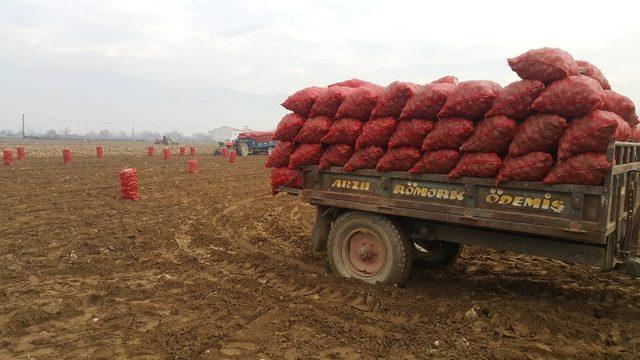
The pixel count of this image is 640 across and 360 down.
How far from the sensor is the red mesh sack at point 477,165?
169 inches

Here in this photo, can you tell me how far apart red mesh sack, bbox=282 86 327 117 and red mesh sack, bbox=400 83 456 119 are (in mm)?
1388

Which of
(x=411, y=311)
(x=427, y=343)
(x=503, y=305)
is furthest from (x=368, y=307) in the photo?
(x=503, y=305)

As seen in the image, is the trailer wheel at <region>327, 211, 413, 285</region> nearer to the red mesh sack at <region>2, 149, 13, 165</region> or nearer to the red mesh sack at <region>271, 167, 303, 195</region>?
the red mesh sack at <region>271, 167, 303, 195</region>

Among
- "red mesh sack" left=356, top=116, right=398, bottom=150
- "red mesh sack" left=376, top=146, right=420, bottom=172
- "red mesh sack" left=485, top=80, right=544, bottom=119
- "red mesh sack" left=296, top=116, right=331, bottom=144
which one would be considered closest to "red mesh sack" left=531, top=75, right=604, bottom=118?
"red mesh sack" left=485, top=80, right=544, bottom=119

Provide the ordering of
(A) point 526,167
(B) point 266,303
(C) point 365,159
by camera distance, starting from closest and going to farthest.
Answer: (A) point 526,167 < (B) point 266,303 < (C) point 365,159

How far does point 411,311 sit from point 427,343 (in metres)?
0.68

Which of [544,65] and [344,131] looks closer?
[544,65]

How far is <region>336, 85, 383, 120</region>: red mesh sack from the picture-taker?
5.29 metres

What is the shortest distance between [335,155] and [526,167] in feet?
7.34

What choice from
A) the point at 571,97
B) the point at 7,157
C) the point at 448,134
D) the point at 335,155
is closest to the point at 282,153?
the point at 335,155

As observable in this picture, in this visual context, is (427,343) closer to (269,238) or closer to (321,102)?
(321,102)

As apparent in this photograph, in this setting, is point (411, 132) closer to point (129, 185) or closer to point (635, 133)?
point (635, 133)

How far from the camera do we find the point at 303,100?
19.3 feet

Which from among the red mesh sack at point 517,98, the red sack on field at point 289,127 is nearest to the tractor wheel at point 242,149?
the red sack on field at point 289,127
